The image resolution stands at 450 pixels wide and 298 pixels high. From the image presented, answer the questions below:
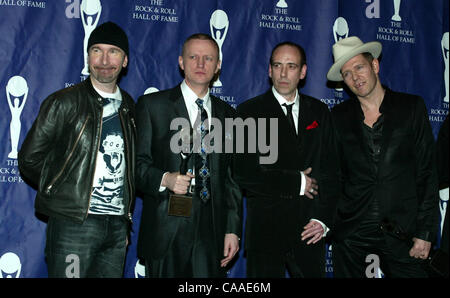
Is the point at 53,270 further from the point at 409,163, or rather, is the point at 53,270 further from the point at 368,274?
the point at 409,163

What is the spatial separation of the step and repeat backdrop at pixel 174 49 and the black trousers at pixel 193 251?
156 cm

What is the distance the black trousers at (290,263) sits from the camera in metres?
3.39

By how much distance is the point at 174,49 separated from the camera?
4730 mm

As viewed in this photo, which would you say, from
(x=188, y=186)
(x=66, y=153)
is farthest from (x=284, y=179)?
(x=66, y=153)

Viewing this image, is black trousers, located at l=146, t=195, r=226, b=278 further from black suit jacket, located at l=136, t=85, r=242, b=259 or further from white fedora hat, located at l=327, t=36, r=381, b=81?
white fedora hat, located at l=327, t=36, r=381, b=81

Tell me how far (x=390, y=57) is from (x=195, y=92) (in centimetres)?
285

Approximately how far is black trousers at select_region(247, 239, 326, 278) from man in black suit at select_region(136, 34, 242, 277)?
0.68 feet

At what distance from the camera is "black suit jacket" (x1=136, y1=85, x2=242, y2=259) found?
3176 mm

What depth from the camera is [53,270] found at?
3.08 meters

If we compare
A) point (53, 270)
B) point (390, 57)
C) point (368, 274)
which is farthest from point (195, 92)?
point (390, 57)

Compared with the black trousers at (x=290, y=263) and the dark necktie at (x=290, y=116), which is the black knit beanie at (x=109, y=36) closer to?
the dark necktie at (x=290, y=116)

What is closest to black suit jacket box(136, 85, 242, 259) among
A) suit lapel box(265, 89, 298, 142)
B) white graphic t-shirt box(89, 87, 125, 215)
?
white graphic t-shirt box(89, 87, 125, 215)

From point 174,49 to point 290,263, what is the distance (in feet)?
8.32

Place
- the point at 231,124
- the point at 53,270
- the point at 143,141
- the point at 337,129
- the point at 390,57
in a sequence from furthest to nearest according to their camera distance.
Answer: the point at 390,57 → the point at 337,129 → the point at 231,124 → the point at 143,141 → the point at 53,270
